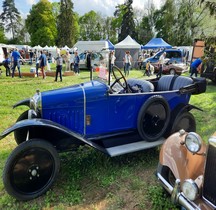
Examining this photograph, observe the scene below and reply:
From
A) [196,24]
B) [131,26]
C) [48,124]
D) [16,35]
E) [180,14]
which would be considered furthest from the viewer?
[16,35]

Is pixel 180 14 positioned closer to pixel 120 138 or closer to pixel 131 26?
pixel 131 26

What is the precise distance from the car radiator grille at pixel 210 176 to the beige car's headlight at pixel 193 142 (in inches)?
7.2

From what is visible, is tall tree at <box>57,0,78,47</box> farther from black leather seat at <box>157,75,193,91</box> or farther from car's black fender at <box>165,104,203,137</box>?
car's black fender at <box>165,104,203,137</box>

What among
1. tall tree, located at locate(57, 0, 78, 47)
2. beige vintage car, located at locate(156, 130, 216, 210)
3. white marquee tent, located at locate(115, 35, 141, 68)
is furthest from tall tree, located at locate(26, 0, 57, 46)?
beige vintage car, located at locate(156, 130, 216, 210)

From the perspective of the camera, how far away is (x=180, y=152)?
2553 millimetres

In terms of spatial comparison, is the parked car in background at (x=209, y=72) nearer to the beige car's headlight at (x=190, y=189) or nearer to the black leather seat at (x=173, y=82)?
the black leather seat at (x=173, y=82)

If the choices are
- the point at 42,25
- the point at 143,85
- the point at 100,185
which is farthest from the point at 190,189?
the point at 42,25

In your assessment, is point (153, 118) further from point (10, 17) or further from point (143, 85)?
point (10, 17)

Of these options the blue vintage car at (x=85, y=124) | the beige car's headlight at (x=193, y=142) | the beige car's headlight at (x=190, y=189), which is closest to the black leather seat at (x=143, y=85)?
the blue vintage car at (x=85, y=124)

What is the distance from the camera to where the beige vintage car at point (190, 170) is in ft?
6.81

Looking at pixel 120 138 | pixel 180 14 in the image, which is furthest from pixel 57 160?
pixel 180 14

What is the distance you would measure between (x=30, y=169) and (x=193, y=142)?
81.1 inches

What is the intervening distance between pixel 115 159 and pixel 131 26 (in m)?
45.3

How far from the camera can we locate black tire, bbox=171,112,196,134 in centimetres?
420
